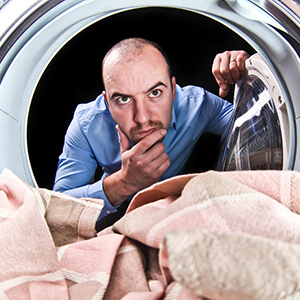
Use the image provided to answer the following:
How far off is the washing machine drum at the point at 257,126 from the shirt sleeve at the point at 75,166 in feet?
1.31

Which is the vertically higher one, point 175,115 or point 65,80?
point 65,80

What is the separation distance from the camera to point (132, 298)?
0.42 meters

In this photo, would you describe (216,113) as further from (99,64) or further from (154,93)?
(99,64)

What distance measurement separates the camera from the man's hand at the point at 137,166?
0.92m

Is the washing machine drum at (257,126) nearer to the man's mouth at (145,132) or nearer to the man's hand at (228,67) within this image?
the man's hand at (228,67)

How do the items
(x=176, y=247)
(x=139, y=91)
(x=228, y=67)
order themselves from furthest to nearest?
(x=228, y=67) → (x=139, y=91) → (x=176, y=247)

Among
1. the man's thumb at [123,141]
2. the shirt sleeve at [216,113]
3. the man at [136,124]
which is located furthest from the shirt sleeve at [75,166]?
the shirt sleeve at [216,113]

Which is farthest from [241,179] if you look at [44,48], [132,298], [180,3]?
[44,48]

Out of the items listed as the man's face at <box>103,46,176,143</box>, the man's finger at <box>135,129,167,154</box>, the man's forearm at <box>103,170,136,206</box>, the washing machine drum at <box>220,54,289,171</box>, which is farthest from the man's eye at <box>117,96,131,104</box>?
the washing machine drum at <box>220,54,289,171</box>

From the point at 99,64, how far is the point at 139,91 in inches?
6.6

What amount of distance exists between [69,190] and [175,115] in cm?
40

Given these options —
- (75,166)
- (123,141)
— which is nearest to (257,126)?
(123,141)

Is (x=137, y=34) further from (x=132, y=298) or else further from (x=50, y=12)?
(x=132, y=298)

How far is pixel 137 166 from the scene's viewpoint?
36.8 inches
